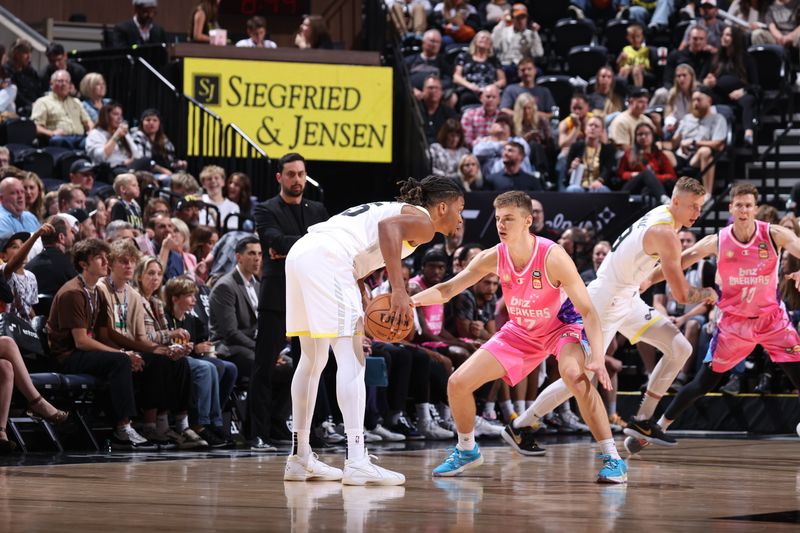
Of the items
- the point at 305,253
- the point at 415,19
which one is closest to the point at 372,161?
the point at 415,19

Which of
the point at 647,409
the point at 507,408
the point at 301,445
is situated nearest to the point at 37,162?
the point at 507,408

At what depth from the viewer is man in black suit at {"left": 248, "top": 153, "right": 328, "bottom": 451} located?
8.49 m

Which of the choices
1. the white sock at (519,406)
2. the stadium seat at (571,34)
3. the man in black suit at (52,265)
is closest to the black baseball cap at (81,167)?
the man in black suit at (52,265)

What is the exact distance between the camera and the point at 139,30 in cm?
1620

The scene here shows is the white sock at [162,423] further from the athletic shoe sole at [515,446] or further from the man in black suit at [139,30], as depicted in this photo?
the man in black suit at [139,30]

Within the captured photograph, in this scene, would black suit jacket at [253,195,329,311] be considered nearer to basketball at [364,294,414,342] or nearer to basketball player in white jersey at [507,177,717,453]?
basketball player in white jersey at [507,177,717,453]

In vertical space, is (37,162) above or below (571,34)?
below

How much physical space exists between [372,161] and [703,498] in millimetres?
10503

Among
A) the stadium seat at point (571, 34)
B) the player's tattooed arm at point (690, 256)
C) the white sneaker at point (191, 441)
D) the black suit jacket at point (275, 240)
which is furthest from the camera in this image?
the stadium seat at point (571, 34)

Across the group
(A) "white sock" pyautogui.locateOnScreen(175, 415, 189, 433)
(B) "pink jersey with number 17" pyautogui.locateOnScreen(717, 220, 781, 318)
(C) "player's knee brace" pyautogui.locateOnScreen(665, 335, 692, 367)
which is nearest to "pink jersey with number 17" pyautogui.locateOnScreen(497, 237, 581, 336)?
(C) "player's knee brace" pyautogui.locateOnScreen(665, 335, 692, 367)

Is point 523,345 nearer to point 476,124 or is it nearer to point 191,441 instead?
point 191,441

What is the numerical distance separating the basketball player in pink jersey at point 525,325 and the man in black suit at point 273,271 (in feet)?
5.94

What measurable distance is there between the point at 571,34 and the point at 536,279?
480 inches

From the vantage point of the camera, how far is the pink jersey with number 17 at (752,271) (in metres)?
9.10
